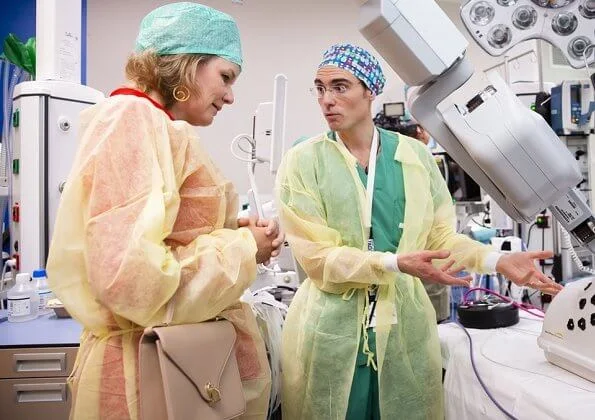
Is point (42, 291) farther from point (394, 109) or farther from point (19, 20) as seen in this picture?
point (19, 20)

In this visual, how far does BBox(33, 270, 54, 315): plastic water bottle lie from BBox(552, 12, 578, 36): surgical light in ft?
6.75

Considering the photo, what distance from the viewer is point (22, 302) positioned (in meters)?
1.98

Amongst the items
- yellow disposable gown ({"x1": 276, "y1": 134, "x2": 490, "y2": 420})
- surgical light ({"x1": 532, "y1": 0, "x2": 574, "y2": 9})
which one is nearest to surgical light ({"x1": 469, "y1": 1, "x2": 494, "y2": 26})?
surgical light ({"x1": 532, "y1": 0, "x2": 574, "y2": 9})

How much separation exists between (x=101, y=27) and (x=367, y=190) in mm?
4127

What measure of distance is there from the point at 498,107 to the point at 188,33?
630 millimetres

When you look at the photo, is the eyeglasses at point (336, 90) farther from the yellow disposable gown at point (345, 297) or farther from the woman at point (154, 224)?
the woman at point (154, 224)

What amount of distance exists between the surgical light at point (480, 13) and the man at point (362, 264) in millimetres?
461

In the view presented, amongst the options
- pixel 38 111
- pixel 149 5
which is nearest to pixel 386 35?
pixel 38 111

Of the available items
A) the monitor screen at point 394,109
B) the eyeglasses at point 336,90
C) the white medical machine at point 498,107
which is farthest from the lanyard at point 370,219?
the monitor screen at point 394,109

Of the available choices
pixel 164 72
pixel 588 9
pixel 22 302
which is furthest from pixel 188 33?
pixel 22 302

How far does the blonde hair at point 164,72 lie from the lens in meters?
0.98

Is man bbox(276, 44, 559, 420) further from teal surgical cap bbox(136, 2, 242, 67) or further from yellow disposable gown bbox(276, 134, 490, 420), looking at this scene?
teal surgical cap bbox(136, 2, 242, 67)

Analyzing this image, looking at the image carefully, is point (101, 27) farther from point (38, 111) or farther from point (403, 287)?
point (403, 287)

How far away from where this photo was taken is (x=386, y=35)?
982 millimetres
